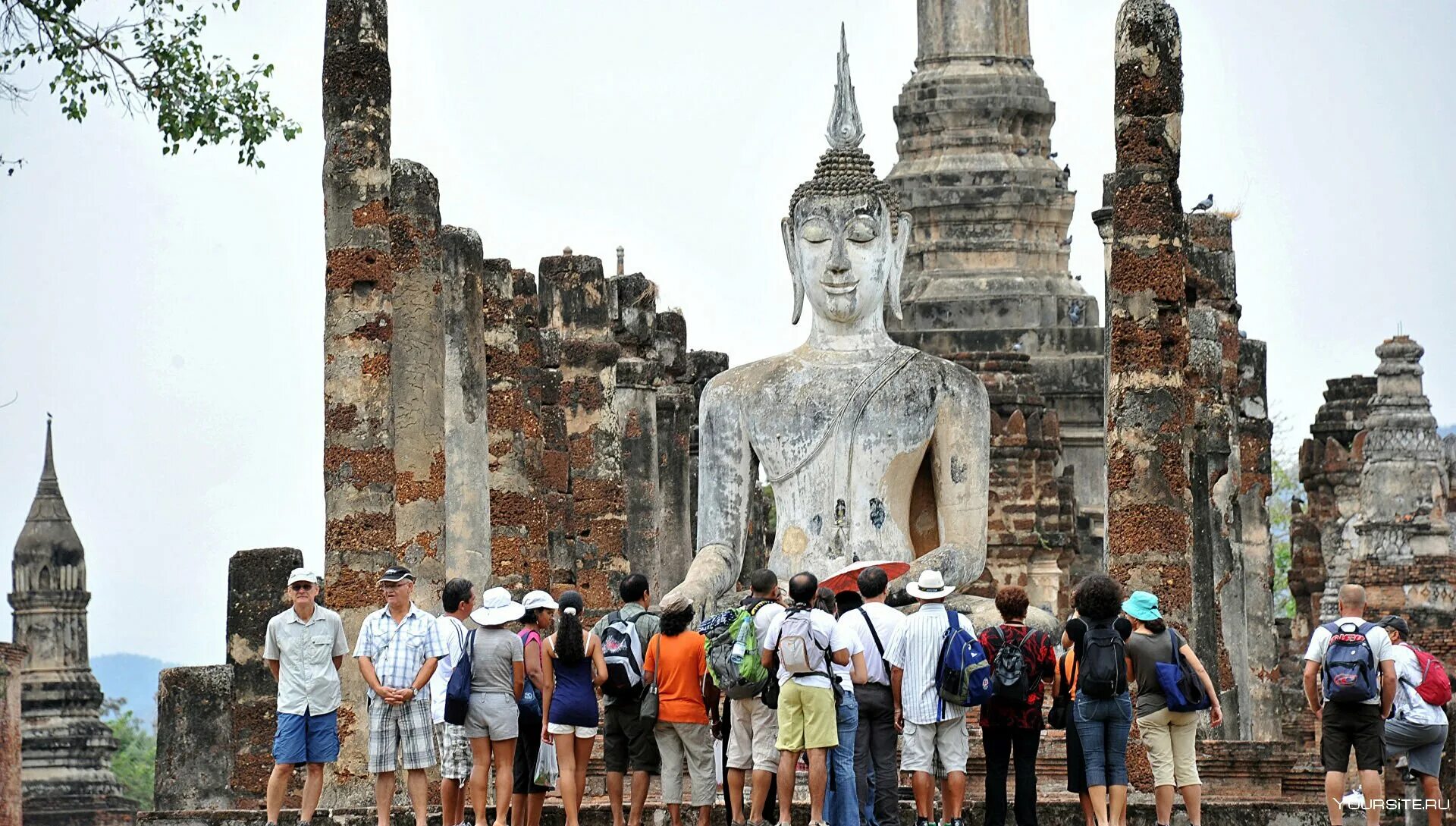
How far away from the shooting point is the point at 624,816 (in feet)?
62.0

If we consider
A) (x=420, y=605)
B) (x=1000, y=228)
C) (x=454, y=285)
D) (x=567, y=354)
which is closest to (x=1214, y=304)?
(x=567, y=354)

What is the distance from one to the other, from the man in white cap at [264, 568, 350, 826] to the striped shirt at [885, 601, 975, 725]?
9.59ft

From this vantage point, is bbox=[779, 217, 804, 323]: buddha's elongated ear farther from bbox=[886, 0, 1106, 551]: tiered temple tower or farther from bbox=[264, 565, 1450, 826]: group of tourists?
bbox=[886, 0, 1106, 551]: tiered temple tower

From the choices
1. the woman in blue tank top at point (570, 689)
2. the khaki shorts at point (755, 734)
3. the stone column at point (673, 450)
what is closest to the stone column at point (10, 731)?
the stone column at point (673, 450)

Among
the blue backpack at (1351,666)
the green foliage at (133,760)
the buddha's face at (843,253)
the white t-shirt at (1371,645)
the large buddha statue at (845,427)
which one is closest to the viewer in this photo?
the blue backpack at (1351,666)

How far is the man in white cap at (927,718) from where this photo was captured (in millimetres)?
17406

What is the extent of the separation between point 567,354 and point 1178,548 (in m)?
8.80

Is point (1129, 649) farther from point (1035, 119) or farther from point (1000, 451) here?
point (1035, 119)

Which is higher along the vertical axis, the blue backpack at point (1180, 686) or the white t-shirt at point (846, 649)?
the white t-shirt at point (846, 649)

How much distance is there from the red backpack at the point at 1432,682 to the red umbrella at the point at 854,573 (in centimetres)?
294

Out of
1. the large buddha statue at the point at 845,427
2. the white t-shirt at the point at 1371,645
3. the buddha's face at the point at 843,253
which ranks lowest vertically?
the white t-shirt at the point at 1371,645

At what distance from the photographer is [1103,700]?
17.1m

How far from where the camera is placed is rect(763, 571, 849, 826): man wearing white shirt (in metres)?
17.1

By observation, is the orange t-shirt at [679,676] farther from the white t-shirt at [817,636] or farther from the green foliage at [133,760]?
the green foliage at [133,760]
